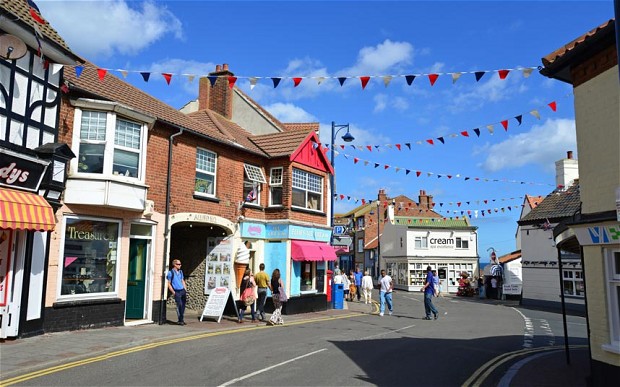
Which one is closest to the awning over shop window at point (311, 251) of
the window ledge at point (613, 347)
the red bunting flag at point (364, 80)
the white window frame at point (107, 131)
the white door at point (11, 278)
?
the white window frame at point (107, 131)

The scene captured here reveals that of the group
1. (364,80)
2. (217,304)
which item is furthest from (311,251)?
(364,80)

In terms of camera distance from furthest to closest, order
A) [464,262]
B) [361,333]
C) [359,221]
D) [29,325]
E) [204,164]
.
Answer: [359,221] → [464,262] → [204,164] → [361,333] → [29,325]

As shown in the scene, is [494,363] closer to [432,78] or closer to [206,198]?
[432,78]

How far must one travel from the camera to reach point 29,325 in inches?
448

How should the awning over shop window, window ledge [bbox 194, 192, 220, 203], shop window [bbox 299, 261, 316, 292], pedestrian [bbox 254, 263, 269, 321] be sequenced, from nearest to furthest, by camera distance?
pedestrian [bbox 254, 263, 269, 321] < window ledge [bbox 194, 192, 220, 203] < the awning over shop window < shop window [bbox 299, 261, 316, 292]

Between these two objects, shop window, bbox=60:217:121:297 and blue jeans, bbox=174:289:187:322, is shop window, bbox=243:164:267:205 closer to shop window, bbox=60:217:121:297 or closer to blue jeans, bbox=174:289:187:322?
blue jeans, bbox=174:289:187:322

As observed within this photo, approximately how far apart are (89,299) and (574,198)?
27.4 meters

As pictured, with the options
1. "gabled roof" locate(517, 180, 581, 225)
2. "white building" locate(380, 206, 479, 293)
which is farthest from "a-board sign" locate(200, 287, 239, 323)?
"white building" locate(380, 206, 479, 293)

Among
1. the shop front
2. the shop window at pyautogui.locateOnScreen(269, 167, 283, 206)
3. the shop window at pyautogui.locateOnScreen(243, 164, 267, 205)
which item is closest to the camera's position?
the shop window at pyautogui.locateOnScreen(243, 164, 267, 205)

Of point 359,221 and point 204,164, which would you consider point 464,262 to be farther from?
point 204,164

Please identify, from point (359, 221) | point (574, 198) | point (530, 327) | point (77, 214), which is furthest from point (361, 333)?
point (359, 221)

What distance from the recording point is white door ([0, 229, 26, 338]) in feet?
35.4

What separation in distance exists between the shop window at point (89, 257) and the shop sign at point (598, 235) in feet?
37.4

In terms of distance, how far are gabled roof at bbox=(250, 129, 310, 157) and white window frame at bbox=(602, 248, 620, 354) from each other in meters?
13.5
